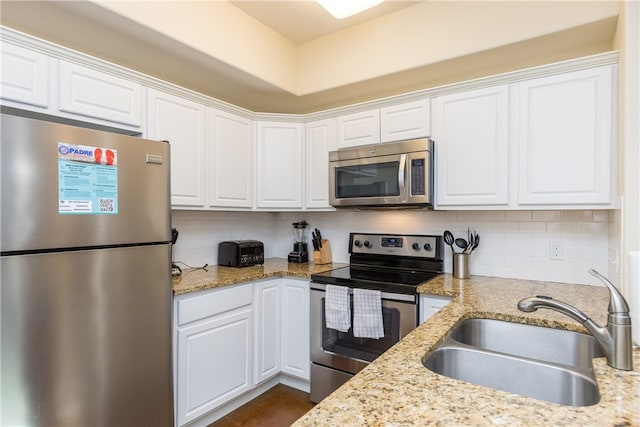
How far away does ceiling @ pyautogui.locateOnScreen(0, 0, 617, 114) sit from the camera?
71.4 inches

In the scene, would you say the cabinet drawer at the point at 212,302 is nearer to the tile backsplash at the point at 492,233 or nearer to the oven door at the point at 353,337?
the oven door at the point at 353,337

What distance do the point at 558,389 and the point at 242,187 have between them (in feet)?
7.49

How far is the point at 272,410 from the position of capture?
239 cm

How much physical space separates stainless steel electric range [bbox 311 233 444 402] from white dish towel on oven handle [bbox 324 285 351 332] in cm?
4

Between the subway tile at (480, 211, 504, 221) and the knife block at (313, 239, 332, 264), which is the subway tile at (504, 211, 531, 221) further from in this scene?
the knife block at (313, 239, 332, 264)

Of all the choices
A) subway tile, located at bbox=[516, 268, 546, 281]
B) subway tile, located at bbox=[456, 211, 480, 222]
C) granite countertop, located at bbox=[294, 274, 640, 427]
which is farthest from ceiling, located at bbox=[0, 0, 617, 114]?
granite countertop, located at bbox=[294, 274, 640, 427]

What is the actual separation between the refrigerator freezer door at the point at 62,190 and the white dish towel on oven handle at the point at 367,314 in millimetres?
1193

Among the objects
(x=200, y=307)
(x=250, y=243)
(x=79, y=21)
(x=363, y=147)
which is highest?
(x=79, y=21)

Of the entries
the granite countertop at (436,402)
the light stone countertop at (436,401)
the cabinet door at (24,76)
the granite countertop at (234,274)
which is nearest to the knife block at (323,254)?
the granite countertop at (234,274)

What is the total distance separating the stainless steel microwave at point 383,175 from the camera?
2.28 metres

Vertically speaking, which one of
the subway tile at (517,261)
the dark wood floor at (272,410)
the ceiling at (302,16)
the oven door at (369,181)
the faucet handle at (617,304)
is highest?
the ceiling at (302,16)

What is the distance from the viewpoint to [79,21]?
181cm

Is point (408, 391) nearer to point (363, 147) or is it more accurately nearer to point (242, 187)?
point (363, 147)

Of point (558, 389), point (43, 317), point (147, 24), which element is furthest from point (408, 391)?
point (147, 24)
